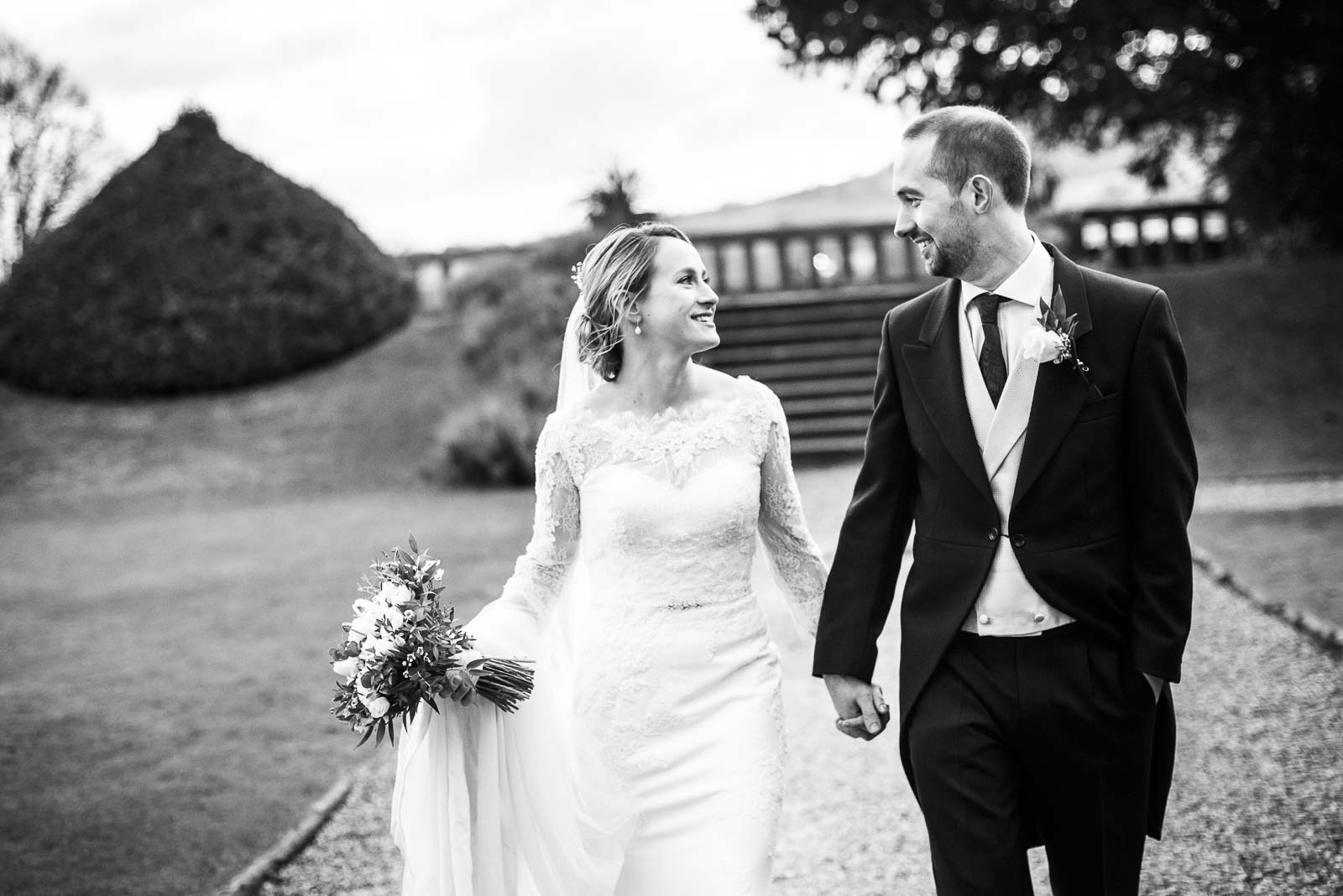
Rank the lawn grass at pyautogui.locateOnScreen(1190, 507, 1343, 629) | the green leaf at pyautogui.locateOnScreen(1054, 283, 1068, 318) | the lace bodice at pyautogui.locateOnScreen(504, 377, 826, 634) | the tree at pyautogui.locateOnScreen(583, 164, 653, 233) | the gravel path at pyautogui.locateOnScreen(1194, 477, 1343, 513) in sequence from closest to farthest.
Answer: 1. the green leaf at pyautogui.locateOnScreen(1054, 283, 1068, 318)
2. the lace bodice at pyautogui.locateOnScreen(504, 377, 826, 634)
3. the lawn grass at pyautogui.locateOnScreen(1190, 507, 1343, 629)
4. the gravel path at pyautogui.locateOnScreen(1194, 477, 1343, 513)
5. the tree at pyautogui.locateOnScreen(583, 164, 653, 233)

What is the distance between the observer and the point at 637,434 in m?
3.92

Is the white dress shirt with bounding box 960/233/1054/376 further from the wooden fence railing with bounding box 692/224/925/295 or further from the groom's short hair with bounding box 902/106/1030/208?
the wooden fence railing with bounding box 692/224/925/295

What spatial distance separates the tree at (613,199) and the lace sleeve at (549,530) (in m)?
15.0

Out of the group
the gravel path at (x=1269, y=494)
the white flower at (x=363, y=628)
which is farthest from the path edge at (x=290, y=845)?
the gravel path at (x=1269, y=494)

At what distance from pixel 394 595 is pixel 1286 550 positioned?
7947mm

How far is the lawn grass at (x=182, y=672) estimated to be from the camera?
18.1 feet

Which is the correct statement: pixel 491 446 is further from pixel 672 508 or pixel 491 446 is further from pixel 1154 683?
pixel 1154 683

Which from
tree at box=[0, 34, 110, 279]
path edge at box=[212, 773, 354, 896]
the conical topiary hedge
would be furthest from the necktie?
tree at box=[0, 34, 110, 279]

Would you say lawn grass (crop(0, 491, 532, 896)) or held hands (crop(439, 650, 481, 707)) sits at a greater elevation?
held hands (crop(439, 650, 481, 707))

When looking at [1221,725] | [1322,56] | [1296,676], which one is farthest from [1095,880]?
[1322,56]

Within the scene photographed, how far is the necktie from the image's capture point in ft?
10.2

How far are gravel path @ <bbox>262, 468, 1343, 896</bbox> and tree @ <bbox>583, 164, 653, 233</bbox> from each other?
12.5 meters

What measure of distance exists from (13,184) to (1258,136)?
28.4 m

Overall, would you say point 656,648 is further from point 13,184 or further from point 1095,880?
point 13,184
